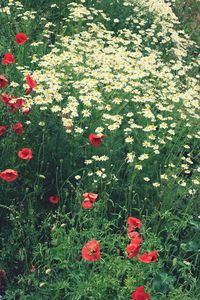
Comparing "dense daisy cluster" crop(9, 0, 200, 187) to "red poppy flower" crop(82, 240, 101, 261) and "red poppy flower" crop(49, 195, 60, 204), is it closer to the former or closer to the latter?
"red poppy flower" crop(49, 195, 60, 204)

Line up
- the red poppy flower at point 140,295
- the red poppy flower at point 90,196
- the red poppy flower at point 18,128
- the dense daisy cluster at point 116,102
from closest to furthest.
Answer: the red poppy flower at point 140,295
the red poppy flower at point 90,196
the red poppy flower at point 18,128
the dense daisy cluster at point 116,102

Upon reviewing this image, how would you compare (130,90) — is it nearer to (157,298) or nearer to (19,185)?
(19,185)

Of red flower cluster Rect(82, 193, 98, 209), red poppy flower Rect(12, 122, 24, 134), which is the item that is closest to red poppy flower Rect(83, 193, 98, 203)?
red flower cluster Rect(82, 193, 98, 209)

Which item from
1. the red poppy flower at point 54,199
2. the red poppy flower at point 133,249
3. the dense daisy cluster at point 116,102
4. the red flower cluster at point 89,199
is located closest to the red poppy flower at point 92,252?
the red poppy flower at point 133,249

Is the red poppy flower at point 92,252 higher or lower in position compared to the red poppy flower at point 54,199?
higher

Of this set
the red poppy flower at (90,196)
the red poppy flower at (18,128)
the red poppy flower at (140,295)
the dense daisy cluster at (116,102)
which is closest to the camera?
the red poppy flower at (140,295)

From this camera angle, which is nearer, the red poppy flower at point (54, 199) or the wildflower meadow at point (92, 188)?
the wildflower meadow at point (92, 188)

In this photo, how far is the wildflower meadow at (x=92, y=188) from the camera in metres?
2.86

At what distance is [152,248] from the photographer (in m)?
3.22

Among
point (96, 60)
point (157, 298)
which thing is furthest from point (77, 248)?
point (96, 60)

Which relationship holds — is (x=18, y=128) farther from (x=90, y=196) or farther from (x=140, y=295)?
(x=140, y=295)

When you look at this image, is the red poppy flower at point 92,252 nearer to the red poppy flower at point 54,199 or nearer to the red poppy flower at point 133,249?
the red poppy flower at point 133,249

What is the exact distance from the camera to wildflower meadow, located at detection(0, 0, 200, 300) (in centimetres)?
286

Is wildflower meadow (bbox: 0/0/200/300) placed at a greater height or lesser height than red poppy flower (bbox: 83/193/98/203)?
lesser
